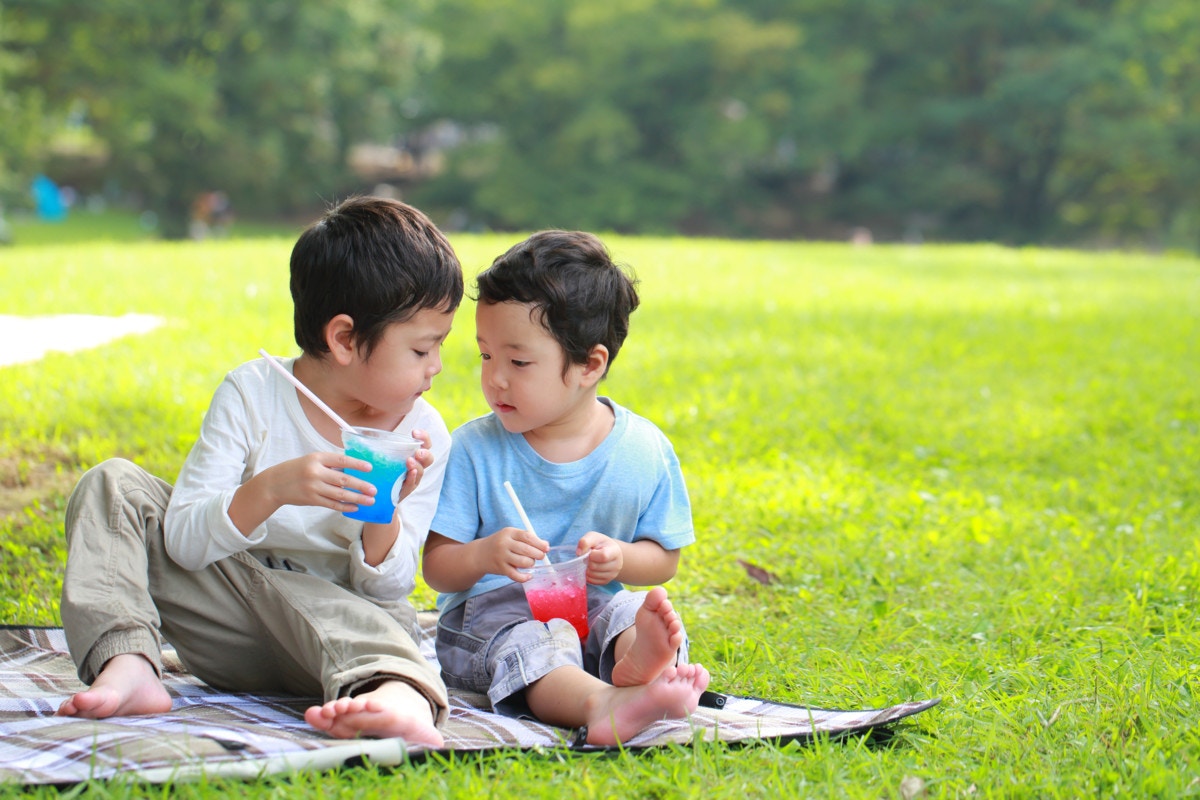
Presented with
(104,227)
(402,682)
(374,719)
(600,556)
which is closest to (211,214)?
(104,227)

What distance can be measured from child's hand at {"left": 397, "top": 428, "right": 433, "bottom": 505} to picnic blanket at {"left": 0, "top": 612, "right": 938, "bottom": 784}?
45cm

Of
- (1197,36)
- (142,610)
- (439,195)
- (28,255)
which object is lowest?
(142,610)

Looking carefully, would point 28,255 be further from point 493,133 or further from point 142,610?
point 493,133

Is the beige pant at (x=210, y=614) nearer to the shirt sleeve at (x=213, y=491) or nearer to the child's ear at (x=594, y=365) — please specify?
the shirt sleeve at (x=213, y=491)

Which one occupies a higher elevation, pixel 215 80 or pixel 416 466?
pixel 215 80

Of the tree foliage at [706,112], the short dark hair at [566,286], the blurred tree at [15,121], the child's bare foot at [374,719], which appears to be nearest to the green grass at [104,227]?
the tree foliage at [706,112]

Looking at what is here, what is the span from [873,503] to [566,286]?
204 cm

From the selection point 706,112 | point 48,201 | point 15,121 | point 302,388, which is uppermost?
point 706,112

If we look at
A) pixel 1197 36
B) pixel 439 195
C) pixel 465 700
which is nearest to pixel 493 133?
pixel 439 195

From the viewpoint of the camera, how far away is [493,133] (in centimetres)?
3288

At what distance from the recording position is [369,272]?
7.74 feet

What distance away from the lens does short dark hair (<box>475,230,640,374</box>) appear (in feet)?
8.07

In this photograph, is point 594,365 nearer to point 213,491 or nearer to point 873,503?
point 213,491

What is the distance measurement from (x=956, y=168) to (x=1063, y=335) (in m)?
22.3
